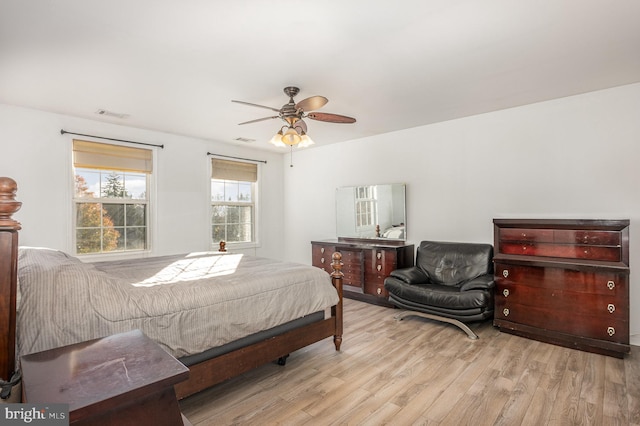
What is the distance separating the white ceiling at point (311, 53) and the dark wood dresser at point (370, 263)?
191 cm

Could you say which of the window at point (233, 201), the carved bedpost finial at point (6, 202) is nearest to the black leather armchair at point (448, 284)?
the window at point (233, 201)

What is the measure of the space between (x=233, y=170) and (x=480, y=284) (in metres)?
4.24

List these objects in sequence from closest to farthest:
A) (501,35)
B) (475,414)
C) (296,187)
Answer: (475,414), (501,35), (296,187)

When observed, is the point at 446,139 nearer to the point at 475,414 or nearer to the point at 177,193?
the point at 475,414

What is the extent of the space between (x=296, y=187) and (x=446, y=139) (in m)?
3.02

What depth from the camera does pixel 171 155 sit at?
4.97 meters

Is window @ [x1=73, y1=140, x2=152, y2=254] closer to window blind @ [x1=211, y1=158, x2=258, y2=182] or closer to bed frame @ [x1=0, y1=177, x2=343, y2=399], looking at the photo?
window blind @ [x1=211, y1=158, x2=258, y2=182]

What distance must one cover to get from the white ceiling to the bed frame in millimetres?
1537

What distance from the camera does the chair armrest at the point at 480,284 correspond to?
11.4 ft

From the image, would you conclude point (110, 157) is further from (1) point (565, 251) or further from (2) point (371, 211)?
(1) point (565, 251)

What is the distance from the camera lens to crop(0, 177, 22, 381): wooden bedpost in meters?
1.08

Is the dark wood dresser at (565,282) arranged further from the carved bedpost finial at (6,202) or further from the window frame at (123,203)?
the window frame at (123,203)

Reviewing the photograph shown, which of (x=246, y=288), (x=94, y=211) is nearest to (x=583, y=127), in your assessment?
(x=246, y=288)

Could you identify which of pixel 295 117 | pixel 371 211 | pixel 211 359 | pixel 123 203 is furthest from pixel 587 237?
pixel 123 203
